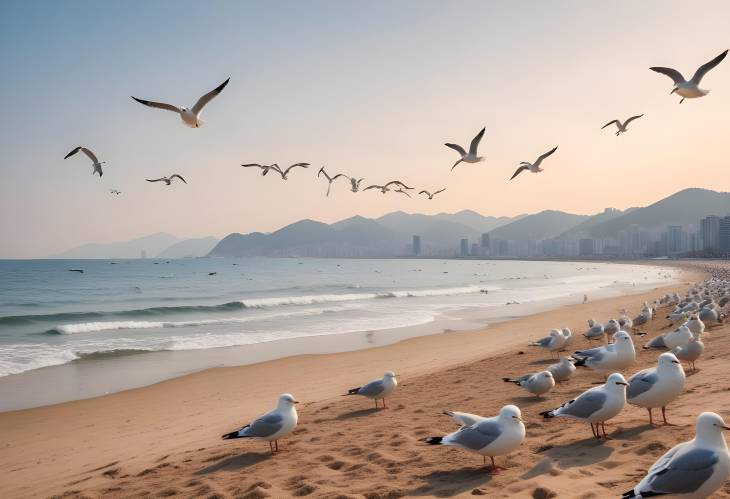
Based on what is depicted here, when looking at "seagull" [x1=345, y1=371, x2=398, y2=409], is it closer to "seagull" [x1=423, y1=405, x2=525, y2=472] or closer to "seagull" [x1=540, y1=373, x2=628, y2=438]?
"seagull" [x1=423, y1=405, x2=525, y2=472]

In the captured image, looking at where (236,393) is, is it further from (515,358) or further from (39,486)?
(515,358)

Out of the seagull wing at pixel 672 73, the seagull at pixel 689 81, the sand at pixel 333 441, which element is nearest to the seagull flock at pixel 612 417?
the sand at pixel 333 441

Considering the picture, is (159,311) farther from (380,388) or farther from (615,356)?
(615,356)

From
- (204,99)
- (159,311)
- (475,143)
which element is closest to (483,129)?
(475,143)

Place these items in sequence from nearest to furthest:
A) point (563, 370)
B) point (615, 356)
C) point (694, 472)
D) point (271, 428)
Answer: point (694, 472), point (271, 428), point (615, 356), point (563, 370)

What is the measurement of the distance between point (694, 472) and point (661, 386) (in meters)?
2.11

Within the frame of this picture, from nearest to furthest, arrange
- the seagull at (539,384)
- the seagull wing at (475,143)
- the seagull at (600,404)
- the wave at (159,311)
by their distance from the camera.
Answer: the seagull at (600,404) → the seagull at (539,384) → the seagull wing at (475,143) → the wave at (159,311)

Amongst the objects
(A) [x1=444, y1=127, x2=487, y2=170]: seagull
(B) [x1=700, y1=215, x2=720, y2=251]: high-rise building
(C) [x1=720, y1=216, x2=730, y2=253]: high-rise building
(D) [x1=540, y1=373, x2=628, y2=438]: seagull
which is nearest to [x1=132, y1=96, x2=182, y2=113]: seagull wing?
(A) [x1=444, y1=127, x2=487, y2=170]: seagull

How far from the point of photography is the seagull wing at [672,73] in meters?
10.2

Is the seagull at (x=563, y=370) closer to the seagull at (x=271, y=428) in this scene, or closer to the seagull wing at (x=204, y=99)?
the seagull at (x=271, y=428)

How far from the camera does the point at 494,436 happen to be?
517cm

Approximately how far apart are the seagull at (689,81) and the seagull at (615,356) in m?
4.76

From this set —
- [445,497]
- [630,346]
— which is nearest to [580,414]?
[445,497]

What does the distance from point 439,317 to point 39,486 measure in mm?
20192
